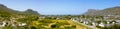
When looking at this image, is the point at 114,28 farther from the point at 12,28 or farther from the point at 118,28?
the point at 12,28

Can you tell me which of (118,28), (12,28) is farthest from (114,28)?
(12,28)

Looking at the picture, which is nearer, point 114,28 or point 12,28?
point 114,28

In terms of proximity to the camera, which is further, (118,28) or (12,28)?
(12,28)
